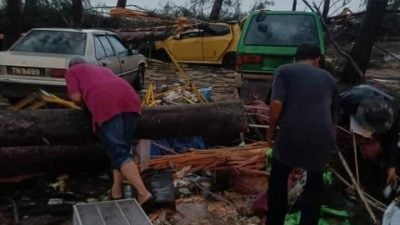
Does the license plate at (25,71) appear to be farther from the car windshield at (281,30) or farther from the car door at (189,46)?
the car door at (189,46)

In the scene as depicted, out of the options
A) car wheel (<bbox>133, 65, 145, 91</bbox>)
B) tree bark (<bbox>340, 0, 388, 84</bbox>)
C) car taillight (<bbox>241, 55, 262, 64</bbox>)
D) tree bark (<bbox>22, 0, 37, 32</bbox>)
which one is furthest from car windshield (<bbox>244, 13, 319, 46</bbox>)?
tree bark (<bbox>22, 0, 37, 32</bbox>)

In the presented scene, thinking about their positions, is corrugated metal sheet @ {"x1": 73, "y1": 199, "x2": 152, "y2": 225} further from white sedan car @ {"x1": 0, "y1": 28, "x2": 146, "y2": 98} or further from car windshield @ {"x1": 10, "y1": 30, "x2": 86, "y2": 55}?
car windshield @ {"x1": 10, "y1": 30, "x2": 86, "y2": 55}

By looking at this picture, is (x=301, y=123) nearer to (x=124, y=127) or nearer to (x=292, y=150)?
(x=292, y=150)

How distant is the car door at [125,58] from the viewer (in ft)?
35.6

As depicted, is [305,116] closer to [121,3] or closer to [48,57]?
[48,57]

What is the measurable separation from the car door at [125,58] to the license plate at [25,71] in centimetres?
214

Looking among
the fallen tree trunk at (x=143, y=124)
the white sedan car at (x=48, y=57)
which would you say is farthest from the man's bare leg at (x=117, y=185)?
the white sedan car at (x=48, y=57)

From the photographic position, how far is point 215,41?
56.9ft

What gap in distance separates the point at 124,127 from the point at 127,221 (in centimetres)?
180

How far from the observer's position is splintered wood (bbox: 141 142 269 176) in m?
5.77

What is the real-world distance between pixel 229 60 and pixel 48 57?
9.52 m

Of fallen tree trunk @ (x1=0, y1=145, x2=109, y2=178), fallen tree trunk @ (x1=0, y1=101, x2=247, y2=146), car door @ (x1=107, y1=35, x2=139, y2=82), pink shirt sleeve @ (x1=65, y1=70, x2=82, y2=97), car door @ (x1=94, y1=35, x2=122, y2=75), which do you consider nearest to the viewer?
pink shirt sleeve @ (x1=65, y1=70, x2=82, y2=97)

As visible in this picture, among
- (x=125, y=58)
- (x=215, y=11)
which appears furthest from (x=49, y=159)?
(x=215, y=11)

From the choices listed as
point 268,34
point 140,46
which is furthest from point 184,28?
point 268,34
